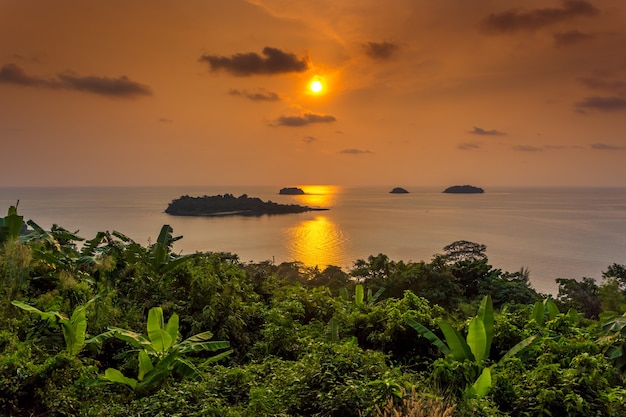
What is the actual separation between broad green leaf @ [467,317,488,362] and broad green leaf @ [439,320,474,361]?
0.31ft

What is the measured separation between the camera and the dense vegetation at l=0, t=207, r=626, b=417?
355 cm

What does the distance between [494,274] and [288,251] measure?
56.2ft

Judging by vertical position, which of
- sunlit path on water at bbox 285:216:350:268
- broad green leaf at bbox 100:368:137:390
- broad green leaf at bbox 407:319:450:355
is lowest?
sunlit path on water at bbox 285:216:350:268

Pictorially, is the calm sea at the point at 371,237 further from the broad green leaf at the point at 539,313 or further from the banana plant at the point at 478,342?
the banana plant at the point at 478,342

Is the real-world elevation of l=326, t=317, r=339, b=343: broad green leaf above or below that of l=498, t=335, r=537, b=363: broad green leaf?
below

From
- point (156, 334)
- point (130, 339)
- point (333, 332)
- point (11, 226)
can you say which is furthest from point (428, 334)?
point (11, 226)

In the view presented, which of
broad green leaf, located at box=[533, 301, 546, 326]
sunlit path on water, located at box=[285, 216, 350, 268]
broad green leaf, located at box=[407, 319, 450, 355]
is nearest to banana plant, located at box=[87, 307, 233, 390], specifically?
broad green leaf, located at box=[407, 319, 450, 355]

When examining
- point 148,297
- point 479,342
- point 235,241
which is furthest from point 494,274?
point 235,241

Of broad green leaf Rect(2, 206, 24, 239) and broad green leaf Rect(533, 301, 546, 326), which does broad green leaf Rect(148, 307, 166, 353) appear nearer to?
broad green leaf Rect(2, 206, 24, 239)

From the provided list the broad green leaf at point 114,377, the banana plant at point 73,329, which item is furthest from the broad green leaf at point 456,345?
the banana plant at point 73,329

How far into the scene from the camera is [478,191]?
16525cm

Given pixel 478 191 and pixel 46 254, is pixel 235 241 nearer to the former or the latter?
pixel 46 254

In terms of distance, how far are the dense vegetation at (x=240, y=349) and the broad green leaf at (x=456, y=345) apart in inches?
0.5

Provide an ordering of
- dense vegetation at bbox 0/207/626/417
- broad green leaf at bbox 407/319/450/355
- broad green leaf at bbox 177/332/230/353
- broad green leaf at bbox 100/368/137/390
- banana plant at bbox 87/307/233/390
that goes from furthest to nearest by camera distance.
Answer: broad green leaf at bbox 407/319/450/355, broad green leaf at bbox 177/332/230/353, banana plant at bbox 87/307/233/390, broad green leaf at bbox 100/368/137/390, dense vegetation at bbox 0/207/626/417
